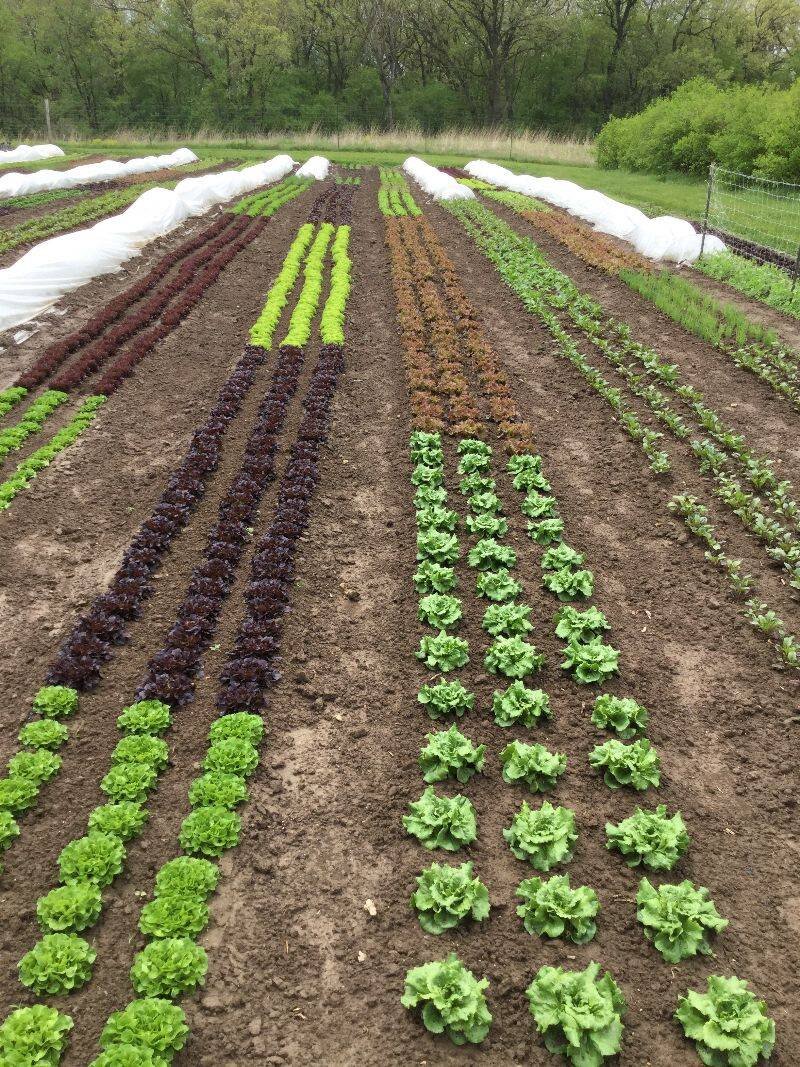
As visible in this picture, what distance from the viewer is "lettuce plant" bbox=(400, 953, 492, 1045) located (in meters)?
4.52

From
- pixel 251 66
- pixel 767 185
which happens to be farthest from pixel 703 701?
pixel 251 66

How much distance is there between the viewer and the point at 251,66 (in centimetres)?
6538

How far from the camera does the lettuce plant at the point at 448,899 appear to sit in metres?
5.17

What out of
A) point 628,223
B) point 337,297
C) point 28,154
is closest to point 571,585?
point 337,297

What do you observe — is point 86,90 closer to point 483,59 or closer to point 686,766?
point 483,59

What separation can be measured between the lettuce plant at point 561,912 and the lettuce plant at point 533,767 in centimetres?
105

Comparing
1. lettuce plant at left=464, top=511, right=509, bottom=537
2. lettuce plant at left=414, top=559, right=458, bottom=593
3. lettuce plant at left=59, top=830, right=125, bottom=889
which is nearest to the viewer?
lettuce plant at left=59, top=830, right=125, bottom=889

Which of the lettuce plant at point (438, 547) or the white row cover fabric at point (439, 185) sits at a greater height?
the white row cover fabric at point (439, 185)

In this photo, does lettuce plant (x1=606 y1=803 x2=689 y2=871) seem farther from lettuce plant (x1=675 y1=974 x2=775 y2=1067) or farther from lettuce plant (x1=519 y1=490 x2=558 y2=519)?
lettuce plant (x1=519 y1=490 x2=558 y2=519)

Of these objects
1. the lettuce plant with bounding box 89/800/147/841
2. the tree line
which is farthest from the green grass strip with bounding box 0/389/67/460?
the tree line

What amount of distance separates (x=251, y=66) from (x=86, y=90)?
1845 centimetres

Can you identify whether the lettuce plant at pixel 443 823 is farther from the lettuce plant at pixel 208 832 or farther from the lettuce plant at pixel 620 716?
the lettuce plant at pixel 620 716

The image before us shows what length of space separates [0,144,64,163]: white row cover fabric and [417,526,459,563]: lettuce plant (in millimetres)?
47326

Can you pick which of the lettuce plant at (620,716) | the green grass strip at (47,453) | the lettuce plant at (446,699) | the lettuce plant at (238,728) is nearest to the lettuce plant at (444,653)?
the lettuce plant at (446,699)
